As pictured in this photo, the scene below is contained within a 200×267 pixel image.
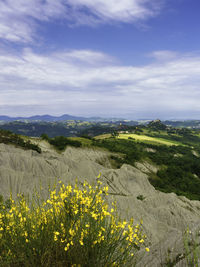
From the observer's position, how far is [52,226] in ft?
20.0

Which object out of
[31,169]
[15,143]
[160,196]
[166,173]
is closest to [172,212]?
[160,196]

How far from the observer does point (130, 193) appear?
4491 cm

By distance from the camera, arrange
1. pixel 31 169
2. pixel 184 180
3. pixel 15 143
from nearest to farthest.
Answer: pixel 31 169 → pixel 15 143 → pixel 184 180

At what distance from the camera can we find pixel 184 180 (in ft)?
257

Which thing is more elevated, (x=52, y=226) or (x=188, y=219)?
(x=52, y=226)

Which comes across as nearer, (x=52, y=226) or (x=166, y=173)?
(x=52, y=226)

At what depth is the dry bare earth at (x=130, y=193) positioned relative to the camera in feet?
45.3

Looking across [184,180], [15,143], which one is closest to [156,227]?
[15,143]

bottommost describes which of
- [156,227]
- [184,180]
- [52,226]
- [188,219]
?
[184,180]

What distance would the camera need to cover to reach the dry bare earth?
45.3 ft

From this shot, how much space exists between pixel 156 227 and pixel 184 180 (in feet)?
205

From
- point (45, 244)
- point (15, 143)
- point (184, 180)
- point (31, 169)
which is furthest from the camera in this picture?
point (184, 180)

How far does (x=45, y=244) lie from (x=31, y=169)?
115 ft

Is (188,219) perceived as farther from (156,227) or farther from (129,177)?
(129,177)
